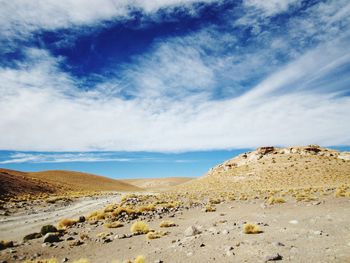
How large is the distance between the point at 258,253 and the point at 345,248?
2636mm

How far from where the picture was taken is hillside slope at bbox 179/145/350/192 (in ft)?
175

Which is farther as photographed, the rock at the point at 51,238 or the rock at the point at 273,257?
the rock at the point at 51,238

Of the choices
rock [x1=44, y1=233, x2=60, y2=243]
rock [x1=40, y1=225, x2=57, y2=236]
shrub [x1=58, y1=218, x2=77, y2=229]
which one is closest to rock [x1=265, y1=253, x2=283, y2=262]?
rock [x1=44, y1=233, x2=60, y2=243]

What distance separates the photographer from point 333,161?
68562mm

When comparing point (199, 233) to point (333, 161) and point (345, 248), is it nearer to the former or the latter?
point (345, 248)

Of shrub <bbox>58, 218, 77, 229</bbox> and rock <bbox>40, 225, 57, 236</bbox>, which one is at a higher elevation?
rock <bbox>40, 225, 57, 236</bbox>

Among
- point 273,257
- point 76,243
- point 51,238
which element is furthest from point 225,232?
point 51,238

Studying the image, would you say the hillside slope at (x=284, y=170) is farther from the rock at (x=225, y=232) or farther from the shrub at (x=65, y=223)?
the rock at (x=225, y=232)

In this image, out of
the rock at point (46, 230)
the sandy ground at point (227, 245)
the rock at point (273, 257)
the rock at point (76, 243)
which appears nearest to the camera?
the rock at point (273, 257)

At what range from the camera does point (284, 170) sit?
64.9 metres

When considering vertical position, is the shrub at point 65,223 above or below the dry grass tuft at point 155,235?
below

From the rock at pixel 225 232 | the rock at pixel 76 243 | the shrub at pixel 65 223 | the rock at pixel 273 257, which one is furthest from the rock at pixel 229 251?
the shrub at pixel 65 223

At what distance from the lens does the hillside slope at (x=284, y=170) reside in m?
53.4

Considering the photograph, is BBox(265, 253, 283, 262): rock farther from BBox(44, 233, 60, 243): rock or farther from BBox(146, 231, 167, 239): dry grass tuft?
BBox(44, 233, 60, 243): rock
